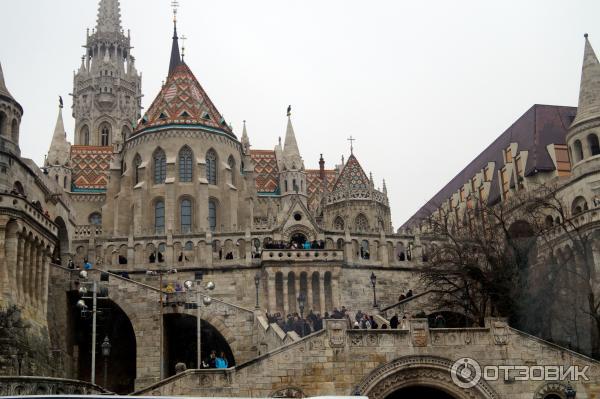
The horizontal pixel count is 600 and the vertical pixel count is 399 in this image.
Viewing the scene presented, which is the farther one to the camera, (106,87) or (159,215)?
(106,87)

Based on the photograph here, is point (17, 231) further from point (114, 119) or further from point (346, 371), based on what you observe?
point (114, 119)

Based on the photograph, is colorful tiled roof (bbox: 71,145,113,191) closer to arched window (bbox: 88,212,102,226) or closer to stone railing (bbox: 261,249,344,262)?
arched window (bbox: 88,212,102,226)

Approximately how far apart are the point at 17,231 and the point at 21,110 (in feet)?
22.5

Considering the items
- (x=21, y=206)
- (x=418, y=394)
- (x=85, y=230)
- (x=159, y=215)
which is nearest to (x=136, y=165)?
(x=159, y=215)

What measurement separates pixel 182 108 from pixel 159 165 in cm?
407

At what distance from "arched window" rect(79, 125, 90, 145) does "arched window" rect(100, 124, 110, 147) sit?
1.27m

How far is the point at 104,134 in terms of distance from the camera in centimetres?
8356

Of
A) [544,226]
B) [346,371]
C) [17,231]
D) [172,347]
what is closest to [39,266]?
[17,231]

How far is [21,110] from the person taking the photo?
3753cm

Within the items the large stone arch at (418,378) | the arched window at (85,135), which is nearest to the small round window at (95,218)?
the arched window at (85,135)

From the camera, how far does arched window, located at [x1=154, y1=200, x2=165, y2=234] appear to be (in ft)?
172

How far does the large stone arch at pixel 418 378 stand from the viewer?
93.8 feet

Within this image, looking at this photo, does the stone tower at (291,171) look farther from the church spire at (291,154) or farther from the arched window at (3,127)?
the arched window at (3,127)

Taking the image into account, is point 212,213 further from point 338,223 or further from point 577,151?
point 577,151
